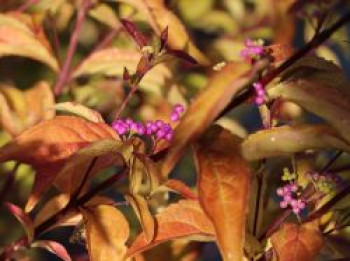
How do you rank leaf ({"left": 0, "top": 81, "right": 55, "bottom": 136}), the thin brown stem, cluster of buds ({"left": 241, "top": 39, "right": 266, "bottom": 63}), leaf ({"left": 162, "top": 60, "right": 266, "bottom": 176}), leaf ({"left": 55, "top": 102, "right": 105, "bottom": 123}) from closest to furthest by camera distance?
1. leaf ({"left": 162, "top": 60, "right": 266, "bottom": 176})
2. cluster of buds ({"left": 241, "top": 39, "right": 266, "bottom": 63})
3. leaf ({"left": 55, "top": 102, "right": 105, "bottom": 123})
4. leaf ({"left": 0, "top": 81, "right": 55, "bottom": 136})
5. the thin brown stem

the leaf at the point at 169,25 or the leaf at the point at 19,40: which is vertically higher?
the leaf at the point at 169,25

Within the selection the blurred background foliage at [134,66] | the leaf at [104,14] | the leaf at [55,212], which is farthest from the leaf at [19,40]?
the leaf at [55,212]

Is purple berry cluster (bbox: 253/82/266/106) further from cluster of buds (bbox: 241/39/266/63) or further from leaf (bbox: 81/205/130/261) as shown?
leaf (bbox: 81/205/130/261)

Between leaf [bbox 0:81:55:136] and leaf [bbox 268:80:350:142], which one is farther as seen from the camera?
leaf [bbox 0:81:55:136]

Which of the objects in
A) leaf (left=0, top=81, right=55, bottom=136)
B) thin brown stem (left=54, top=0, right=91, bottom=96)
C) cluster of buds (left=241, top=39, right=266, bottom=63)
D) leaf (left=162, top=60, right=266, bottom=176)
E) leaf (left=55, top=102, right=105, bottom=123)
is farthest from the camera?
thin brown stem (left=54, top=0, right=91, bottom=96)

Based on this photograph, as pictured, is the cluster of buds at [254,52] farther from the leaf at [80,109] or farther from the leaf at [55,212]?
the leaf at [55,212]

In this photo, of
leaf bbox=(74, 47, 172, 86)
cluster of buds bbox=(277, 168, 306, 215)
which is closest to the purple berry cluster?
cluster of buds bbox=(277, 168, 306, 215)

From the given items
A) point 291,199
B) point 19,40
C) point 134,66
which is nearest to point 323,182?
point 291,199
